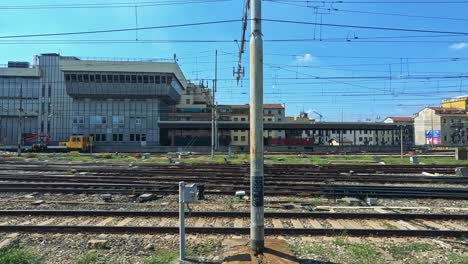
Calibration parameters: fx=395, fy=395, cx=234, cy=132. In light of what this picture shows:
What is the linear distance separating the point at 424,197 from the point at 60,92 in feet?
300

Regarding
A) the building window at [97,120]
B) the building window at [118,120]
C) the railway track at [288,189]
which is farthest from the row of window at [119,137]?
the railway track at [288,189]

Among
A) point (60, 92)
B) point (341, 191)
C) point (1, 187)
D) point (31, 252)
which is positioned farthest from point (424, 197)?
point (60, 92)

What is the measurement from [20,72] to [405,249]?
99432 mm

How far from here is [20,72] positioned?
9088 cm

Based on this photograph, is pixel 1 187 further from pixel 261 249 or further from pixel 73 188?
pixel 261 249

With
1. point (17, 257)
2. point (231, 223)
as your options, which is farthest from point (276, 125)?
point (17, 257)

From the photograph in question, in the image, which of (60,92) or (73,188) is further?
(60,92)

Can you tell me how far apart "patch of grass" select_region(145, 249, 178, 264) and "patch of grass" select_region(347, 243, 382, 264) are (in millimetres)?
3285

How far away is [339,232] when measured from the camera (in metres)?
9.40

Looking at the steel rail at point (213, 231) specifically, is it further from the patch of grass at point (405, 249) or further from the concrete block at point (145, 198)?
the concrete block at point (145, 198)

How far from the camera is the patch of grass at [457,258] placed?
23.3ft

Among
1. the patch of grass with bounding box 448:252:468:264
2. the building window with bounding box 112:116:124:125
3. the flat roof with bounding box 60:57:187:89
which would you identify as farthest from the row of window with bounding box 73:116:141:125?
the patch of grass with bounding box 448:252:468:264

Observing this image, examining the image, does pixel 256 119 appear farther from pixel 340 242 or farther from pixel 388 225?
pixel 388 225

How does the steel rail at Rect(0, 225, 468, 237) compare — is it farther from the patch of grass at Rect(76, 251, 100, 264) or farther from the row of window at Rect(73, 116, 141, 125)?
the row of window at Rect(73, 116, 141, 125)
